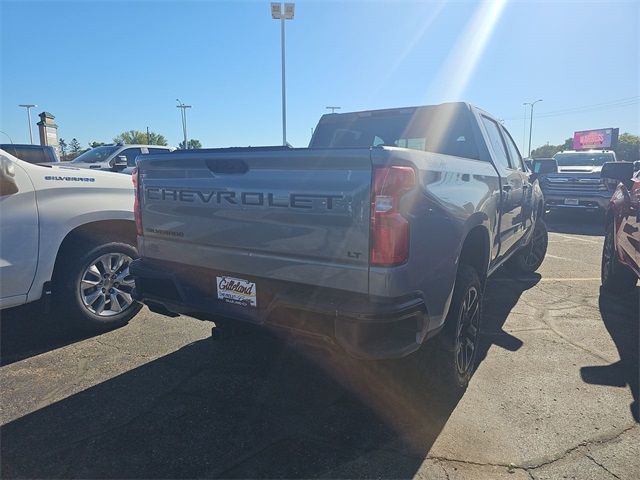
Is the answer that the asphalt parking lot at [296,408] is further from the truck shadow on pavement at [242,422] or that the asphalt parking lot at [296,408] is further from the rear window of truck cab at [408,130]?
the rear window of truck cab at [408,130]

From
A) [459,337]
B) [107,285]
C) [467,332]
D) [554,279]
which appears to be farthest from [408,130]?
[554,279]

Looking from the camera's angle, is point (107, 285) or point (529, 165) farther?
point (529, 165)

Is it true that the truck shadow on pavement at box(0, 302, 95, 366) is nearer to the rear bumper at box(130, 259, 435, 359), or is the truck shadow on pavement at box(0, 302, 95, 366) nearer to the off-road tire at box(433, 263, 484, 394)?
the rear bumper at box(130, 259, 435, 359)

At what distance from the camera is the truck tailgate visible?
2.19 meters

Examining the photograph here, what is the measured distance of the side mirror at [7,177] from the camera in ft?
10.7

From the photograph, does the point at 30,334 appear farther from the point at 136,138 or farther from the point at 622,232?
the point at 136,138

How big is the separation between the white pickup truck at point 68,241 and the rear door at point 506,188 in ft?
11.2

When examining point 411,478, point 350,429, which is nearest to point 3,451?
point 350,429

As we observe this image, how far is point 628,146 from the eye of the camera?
6131 cm

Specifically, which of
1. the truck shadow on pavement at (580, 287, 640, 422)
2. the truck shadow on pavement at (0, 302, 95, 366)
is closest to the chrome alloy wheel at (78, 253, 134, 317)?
the truck shadow on pavement at (0, 302, 95, 366)

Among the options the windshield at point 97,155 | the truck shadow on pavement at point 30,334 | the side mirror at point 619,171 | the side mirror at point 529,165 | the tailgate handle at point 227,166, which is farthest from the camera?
the windshield at point 97,155

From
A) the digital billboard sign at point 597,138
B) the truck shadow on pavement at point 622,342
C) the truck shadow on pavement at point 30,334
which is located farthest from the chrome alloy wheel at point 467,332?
the digital billboard sign at point 597,138

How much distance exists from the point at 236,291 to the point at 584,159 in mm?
16124

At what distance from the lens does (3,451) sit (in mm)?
2410
